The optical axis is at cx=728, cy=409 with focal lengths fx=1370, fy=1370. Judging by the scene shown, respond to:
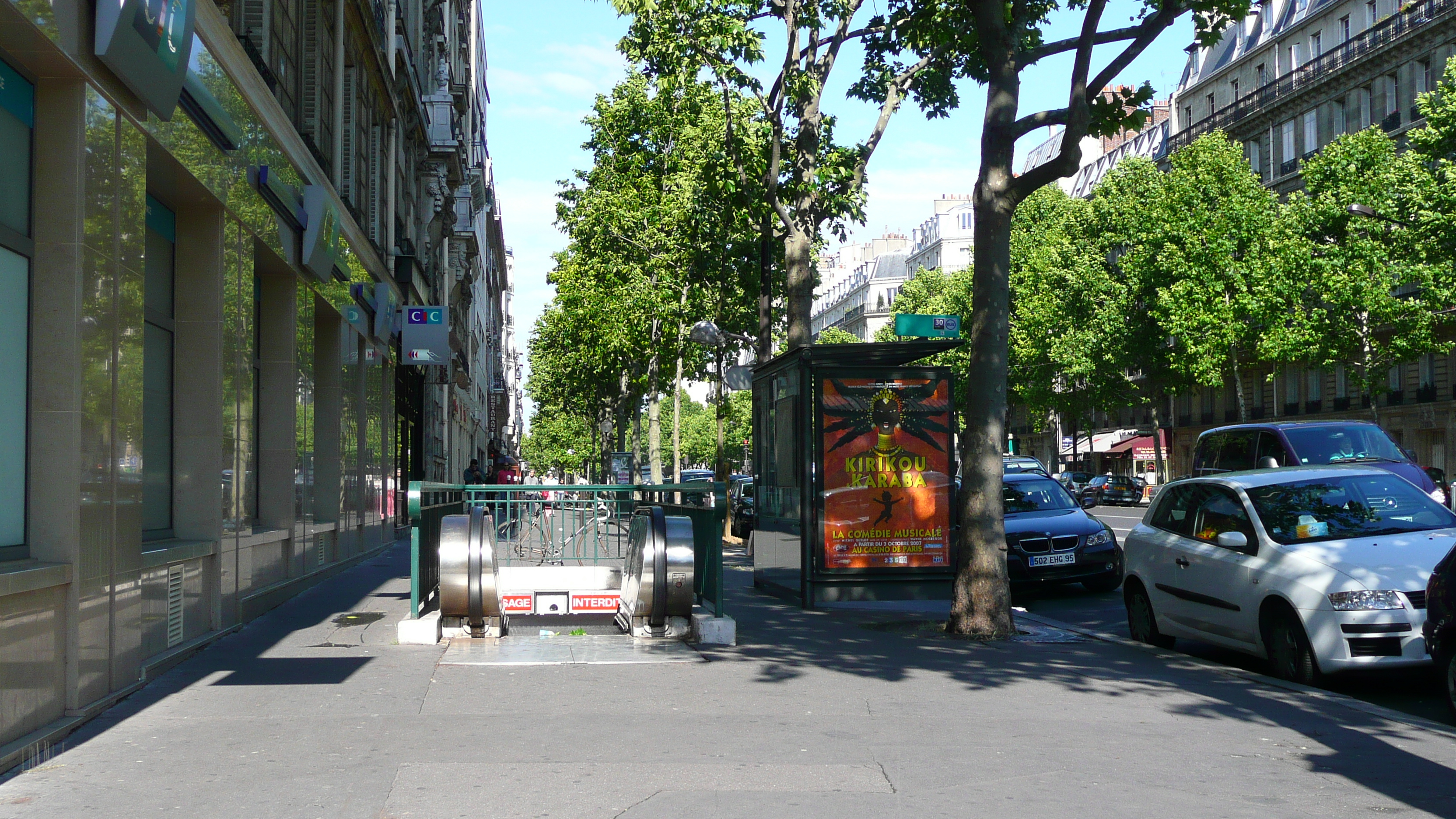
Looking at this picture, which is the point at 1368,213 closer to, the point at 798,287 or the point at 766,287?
the point at 766,287

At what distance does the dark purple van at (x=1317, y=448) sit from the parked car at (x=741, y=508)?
37.5ft

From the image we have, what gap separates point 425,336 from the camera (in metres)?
25.9

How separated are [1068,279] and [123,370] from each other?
55.4 meters

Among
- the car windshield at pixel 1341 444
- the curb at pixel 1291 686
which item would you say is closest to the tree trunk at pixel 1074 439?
the car windshield at pixel 1341 444

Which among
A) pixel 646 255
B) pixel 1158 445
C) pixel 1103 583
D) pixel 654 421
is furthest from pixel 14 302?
pixel 1158 445

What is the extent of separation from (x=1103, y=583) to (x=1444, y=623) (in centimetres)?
904

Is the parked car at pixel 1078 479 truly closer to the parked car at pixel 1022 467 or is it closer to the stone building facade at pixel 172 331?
the parked car at pixel 1022 467

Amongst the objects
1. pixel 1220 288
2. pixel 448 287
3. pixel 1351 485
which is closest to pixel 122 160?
pixel 1351 485

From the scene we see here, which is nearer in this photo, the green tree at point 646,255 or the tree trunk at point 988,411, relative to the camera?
the tree trunk at point 988,411

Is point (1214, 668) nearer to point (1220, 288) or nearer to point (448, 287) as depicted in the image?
point (448, 287)

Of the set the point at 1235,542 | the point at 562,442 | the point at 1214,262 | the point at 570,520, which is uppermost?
the point at 1214,262

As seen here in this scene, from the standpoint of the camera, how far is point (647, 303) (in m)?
37.7

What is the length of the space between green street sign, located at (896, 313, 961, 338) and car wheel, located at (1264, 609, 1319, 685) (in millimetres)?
5223

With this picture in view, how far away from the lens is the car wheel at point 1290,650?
8984mm
